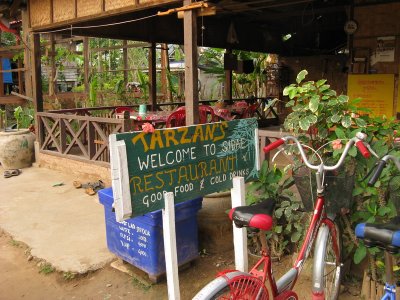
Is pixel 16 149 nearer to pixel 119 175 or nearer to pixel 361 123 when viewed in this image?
pixel 119 175

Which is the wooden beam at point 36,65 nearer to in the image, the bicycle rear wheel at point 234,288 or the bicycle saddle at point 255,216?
the bicycle saddle at point 255,216

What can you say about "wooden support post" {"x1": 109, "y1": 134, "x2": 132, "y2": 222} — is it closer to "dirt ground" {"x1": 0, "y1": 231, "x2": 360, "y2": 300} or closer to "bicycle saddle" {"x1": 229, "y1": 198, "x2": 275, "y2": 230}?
"bicycle saddle" {"x1": 229, "y1": 198, "x2": 275, "y2": 230}

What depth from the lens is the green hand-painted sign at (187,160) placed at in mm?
2748

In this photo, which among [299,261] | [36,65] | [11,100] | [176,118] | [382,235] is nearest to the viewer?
[382,235]

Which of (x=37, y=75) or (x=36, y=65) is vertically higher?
(x=36, y=65)

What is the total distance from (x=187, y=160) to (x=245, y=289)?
3.55 ft

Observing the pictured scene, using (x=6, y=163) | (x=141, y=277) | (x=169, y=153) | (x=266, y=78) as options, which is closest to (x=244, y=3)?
(x=169, y=153)

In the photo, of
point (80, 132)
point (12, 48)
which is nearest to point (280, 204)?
point (80, 132)

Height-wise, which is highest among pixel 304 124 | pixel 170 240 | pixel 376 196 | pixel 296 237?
pixel 304 124

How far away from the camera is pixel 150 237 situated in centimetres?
350

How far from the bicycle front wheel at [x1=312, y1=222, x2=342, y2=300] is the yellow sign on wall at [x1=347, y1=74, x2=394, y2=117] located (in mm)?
3980

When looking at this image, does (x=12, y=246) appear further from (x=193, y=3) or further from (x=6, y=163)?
(x=6, y=163)

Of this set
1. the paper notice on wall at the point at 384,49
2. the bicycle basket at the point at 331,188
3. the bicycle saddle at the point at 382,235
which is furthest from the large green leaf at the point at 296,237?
the paper notice on wall at the point at 384,49

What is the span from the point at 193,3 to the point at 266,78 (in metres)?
8.18
